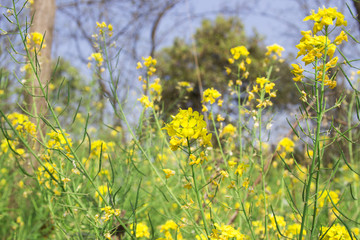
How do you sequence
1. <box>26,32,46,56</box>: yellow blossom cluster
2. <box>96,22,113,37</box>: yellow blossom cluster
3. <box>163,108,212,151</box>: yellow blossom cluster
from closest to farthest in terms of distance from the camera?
<box>163,108,212,151</box>: yellow blossom cluster < <box>26,32,46,56</box>: yellow blossom cluster < <box>96,22,113,37</box>: yellow blossom cluster

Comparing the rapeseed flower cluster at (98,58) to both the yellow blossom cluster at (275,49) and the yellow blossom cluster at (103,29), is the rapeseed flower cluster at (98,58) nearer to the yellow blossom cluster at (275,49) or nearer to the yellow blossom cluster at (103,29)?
the yellow blossom cluster at (103,29)

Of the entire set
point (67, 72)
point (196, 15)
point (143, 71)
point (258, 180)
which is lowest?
point (258, 180)

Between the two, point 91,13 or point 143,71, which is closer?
point 143,71

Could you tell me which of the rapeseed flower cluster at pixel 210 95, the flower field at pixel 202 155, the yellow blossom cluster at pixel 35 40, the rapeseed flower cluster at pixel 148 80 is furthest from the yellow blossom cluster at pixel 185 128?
the rapeseed flower cluster at pixel 148 80

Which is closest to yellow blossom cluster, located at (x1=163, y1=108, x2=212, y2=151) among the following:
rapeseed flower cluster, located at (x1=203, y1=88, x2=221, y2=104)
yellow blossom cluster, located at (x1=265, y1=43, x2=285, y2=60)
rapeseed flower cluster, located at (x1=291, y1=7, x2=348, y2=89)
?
rapeseed flower cluster, located at (x1=291, y1=7, x2=348, y2=89)

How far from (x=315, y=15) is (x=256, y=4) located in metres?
6.63

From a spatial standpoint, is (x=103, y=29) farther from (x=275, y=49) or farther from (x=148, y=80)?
(x=275, y=49)

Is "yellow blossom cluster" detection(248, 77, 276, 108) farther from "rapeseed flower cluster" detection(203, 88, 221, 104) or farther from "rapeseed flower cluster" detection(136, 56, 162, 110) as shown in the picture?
"rapeseed flower cluster" detection(136, 56, 162, 110)

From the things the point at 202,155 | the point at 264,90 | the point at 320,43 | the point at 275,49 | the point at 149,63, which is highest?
the point at 275,49

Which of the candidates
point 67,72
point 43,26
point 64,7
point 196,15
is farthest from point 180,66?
point 43,26

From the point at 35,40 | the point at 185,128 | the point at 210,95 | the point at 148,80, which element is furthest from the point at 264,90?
the point at 35,40

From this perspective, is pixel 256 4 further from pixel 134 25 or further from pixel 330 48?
pixel 330 48

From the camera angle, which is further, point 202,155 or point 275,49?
point 275,49

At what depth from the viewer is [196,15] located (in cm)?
730
